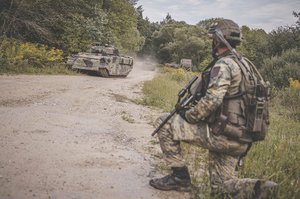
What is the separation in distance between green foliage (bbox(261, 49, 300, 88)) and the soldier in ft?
56.4

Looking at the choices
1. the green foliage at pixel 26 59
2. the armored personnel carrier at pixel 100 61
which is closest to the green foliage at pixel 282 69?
the armored personnel carrier at pixel 100 61

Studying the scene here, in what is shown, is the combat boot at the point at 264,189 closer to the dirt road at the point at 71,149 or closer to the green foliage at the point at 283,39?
the dirt road at the point at 71,149

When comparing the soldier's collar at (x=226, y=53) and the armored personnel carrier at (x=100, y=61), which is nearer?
the soldier's collar at (x=226, y=53)

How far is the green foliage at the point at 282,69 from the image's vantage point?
19469mm

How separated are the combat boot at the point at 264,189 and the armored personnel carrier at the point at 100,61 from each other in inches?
579

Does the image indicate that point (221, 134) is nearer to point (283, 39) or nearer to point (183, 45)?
point (283, 39)

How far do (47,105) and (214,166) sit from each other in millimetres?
5478

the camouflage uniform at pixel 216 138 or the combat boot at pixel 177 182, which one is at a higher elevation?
the camouflage uniform at pixel 216 138

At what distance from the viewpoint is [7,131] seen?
5324 mm

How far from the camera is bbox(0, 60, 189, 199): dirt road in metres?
3.61

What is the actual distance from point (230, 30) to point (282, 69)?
59.1ft

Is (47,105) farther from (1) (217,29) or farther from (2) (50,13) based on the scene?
(2) (50,13)

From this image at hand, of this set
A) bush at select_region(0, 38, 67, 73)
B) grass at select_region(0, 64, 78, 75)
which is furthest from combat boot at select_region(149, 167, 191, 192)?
bush at select_region(0, 38, 67, 73)

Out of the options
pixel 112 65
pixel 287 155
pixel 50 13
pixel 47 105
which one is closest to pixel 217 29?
pixel 287 155
